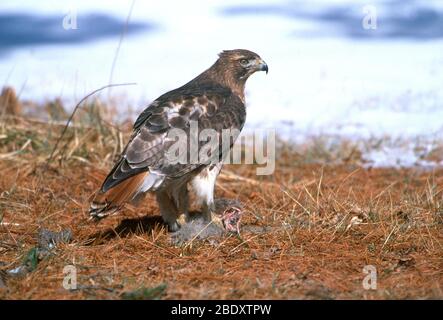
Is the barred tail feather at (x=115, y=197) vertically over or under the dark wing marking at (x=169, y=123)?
under

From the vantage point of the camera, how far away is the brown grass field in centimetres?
462

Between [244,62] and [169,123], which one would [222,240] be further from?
[244,62]

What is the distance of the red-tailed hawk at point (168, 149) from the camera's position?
5656 mm

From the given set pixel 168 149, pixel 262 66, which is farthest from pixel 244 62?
pixel 168 149

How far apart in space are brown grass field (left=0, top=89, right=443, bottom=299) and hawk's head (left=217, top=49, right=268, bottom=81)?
1217 millimetres

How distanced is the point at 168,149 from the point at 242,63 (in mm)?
1529

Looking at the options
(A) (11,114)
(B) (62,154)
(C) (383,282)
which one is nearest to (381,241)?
(C) (383,282)

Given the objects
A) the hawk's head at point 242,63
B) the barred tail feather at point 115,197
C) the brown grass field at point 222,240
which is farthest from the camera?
the hawk's head at point 242,63

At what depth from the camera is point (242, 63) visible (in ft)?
22.6

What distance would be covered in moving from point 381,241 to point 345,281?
0.93m

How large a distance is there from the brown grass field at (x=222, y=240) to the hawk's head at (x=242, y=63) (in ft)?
3.99

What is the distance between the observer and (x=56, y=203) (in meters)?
7.15

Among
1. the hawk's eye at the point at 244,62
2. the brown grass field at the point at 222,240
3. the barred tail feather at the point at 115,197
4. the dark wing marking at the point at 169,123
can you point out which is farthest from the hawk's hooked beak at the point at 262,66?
the barred tail feather at the point at 115,197

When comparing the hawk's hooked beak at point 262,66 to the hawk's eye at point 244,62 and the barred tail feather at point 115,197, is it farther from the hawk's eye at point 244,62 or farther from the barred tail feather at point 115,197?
the barred tail feather at point 115,197
